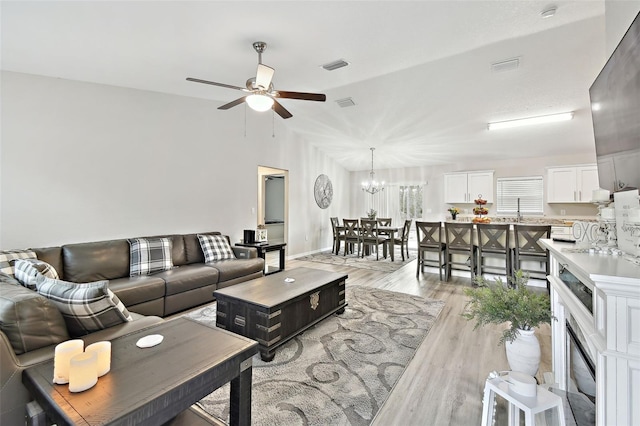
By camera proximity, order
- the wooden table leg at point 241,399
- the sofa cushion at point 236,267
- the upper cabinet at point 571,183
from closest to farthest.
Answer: the wooden table leg at point 241,399, the sofa cushion at point 236,267, the upper cabinet at point 571,183

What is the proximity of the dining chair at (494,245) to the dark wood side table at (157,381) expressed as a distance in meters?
4.31

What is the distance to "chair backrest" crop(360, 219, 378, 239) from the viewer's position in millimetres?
6668

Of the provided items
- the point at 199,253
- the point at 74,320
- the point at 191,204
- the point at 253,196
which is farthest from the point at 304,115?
the point at 74,320

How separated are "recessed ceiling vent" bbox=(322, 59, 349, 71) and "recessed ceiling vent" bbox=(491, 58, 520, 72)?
6.51 feet

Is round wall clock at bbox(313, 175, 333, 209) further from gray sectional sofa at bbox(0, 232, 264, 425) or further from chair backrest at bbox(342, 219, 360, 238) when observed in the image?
gray sectional sofa at bbox(0, 232, 264, 425)

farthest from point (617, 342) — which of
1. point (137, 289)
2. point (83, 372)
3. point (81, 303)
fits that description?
point (137, 289)

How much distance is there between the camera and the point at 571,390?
1.63 m

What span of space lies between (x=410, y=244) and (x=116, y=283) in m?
7.40

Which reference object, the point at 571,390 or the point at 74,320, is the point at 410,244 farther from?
the point at 74,320

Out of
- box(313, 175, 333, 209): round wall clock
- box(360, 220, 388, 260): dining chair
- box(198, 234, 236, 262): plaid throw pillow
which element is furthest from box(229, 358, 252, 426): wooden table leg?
box(313, 175, 333, 209): round wall clock

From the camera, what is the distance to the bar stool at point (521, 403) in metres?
1.31

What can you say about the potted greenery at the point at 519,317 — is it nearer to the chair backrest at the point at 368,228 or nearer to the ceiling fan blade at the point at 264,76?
the ceiling fan blade at the point at 264,76

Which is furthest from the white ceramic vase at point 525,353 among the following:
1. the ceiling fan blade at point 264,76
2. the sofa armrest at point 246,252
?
the sofa armrest at point 246,252

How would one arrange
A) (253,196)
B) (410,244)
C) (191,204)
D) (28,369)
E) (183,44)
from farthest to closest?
1. (410,244)
2. (253,196)
3. (191,204)
4. (183,44)
5. (28,369)
